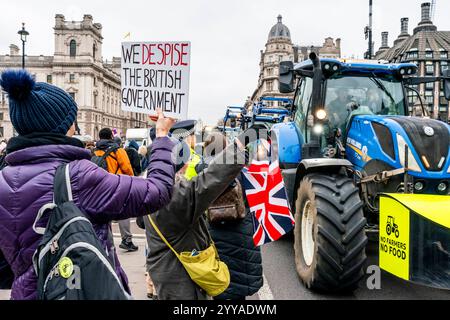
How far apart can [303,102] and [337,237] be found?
2.90 metres

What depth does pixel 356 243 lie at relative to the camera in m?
4.38

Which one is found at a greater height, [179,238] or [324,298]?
[179,238]

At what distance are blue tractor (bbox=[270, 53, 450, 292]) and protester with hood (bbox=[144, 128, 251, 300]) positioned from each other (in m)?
2.03

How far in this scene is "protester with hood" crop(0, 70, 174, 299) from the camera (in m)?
1.78

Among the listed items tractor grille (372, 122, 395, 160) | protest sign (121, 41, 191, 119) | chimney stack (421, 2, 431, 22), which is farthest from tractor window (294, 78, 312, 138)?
chimney stack (421, 2, 431, 22)

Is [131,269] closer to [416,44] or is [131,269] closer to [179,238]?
[179,238]

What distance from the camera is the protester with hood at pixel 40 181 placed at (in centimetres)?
178

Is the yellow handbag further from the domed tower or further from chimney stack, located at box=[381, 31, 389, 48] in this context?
chimney stack, located at box=[381, 31, 389, 48]

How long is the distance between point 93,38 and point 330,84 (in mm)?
101406

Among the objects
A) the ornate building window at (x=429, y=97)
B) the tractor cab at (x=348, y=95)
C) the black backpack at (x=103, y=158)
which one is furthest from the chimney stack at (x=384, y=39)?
the black backpack at (x=103, y=158)

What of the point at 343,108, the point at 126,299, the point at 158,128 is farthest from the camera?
the point at 343,108

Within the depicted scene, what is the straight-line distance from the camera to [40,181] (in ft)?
5.84

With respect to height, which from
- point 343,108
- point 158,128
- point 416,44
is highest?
point 416,44
